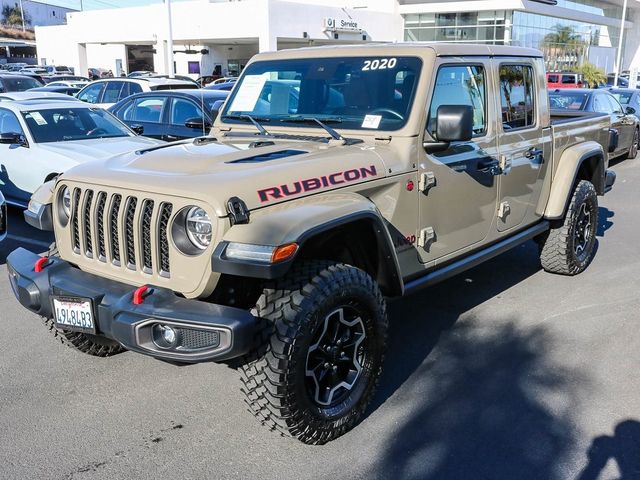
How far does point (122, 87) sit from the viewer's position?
45.9 feet

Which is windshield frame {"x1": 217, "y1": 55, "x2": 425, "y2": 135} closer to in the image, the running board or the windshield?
the windshield

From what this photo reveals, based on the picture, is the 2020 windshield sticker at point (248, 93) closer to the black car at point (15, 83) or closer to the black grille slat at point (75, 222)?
the black grille slat at point (75, 222)

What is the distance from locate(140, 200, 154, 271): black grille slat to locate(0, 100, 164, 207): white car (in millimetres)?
4714

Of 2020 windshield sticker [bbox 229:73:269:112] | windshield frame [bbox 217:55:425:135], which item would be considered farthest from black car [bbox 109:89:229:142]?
windshield frame [bbox 217:55:425:135]

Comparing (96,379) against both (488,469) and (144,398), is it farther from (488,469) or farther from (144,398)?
(488,469)

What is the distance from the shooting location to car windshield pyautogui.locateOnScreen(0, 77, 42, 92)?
19.6m

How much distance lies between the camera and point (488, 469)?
3.17m

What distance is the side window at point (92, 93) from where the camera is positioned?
14.6m

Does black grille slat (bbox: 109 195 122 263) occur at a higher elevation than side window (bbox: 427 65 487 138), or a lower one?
lower

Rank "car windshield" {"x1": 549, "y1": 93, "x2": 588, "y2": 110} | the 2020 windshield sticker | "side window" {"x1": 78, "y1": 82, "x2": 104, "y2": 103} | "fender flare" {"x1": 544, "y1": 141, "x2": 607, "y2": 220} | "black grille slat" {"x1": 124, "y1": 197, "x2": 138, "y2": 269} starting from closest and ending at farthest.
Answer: "black grille slat" {"x1": 124, "y1": 197, "x2": 138, "y2": 269} → the 2020 windshield sticker → "fender flare" {"x1": 544, "y1": 141, "x2": 607, "y2": 220} → "car windshield" {"x1": 549, "y1": 93, "x2": 588, "y2": 110} → "side window" {"x1": 78, "y1": 82, "x2": 104, "y2": 103}

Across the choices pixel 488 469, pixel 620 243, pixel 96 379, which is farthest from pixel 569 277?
pixel 96 379

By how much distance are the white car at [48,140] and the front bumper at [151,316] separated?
4.50 metres

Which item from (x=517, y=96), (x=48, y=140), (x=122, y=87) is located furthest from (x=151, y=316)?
(x=122, y=87)

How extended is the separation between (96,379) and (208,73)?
48.3 m
